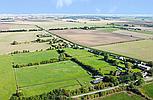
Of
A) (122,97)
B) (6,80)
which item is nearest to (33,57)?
(6,80)

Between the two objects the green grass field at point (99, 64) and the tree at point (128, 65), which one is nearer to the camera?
the green grass field at point (99, 64)

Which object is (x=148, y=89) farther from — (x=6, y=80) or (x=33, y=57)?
(x=33, y=57)

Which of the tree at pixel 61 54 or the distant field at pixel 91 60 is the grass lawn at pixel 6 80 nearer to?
the tree at pixel 61 54

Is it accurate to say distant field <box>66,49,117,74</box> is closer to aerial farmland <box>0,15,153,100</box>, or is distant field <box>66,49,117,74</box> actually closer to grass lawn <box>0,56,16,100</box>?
aerial farmland <box>0,15,153,100</box>

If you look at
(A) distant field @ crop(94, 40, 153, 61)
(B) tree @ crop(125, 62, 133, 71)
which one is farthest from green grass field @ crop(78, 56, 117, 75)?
(A) distant field @ crop(94, 40, 153, 61)

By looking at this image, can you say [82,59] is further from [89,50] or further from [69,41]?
[69,41]

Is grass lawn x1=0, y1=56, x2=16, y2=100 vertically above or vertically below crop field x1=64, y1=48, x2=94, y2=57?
below

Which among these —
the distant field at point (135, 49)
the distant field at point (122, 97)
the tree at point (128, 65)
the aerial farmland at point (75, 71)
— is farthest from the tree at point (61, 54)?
the distant field at point (122, 97)

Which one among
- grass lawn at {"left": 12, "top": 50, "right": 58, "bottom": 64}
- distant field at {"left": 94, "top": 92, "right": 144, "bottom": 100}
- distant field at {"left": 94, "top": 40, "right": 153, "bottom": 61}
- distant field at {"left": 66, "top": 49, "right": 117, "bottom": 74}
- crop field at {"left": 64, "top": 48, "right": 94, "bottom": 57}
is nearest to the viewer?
distant field at {"left": 94, "top": 92, "right": 144, "bottom": 100}
